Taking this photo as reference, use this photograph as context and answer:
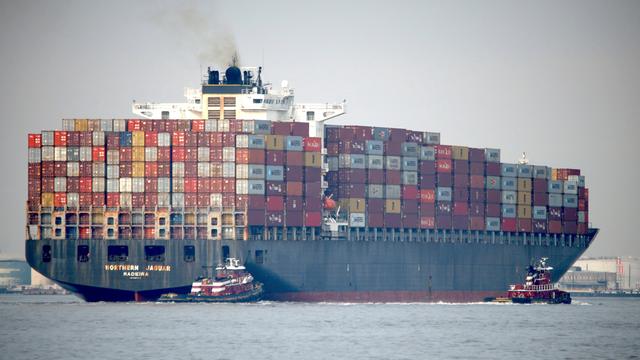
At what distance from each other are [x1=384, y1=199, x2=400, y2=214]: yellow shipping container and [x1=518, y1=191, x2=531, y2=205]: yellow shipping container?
1690 centimetres

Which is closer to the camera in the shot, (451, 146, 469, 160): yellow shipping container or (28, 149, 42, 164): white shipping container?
(28, 149, 42, 164): white shipping container

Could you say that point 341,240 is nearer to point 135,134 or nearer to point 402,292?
point 402,292

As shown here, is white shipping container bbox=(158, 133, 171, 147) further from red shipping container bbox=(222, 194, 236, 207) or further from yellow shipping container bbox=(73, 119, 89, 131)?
yellow shipping container bbox=(73, 119, 89, 131)

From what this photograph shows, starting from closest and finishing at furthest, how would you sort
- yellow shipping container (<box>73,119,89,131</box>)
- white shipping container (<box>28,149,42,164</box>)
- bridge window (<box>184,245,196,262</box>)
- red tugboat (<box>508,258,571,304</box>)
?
1. bridge window (<box>184,245,196,262</box>)
2. white shipping container (<box>28,149,42,164</box>)
3. yellow shipping container (<box>73,119,89,131</box>)
4. red tugboat (<box>508,258,571,304</box>)

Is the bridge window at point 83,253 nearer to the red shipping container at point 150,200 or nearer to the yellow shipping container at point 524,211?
the red shipping container at point 150,200

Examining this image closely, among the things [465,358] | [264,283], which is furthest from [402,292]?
[465,358]

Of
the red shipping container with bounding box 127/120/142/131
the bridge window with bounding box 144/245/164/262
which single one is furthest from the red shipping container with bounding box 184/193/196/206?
the red shipping container with bounding box 127/120/142/131

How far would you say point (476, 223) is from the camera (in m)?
146

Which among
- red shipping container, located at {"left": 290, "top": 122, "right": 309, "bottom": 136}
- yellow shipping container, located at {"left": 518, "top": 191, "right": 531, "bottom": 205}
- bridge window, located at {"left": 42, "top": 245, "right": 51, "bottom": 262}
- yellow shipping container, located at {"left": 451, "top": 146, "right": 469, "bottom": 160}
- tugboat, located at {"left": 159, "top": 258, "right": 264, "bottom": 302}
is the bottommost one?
tugboat, located at {"left": 159, "top": 258, "right": 264, "bottom": 302}

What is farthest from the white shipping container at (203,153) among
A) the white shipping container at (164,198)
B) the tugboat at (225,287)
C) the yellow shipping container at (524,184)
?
the yellow shipping container at (524,184)

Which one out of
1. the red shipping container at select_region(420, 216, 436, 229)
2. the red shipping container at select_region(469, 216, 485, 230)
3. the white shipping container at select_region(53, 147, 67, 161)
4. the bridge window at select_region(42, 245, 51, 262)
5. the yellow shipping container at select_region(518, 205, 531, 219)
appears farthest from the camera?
the yellow shipping container at select_region(518, 205, 531, 219)

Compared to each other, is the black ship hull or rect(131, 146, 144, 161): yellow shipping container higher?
rect(131, 146, 144, 161): yellow shipping container

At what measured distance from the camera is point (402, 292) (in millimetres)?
140000

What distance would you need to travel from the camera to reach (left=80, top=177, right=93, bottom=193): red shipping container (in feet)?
416
